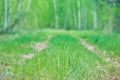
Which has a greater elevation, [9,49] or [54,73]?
[54,73]

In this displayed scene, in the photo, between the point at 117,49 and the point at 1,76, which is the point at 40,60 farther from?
the point at 117,49

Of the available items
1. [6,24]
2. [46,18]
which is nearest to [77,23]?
[46,18]

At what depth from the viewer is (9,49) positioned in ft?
34.3

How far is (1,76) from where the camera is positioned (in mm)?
5055

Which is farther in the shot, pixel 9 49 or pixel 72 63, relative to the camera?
pixel 9 49

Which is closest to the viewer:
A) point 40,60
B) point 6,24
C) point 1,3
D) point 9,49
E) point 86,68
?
point 86,68

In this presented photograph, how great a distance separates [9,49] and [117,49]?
3400 millimetres

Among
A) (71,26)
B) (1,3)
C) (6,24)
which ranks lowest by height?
(71,26)

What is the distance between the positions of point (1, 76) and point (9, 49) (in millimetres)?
5449

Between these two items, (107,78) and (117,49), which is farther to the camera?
(117,49)

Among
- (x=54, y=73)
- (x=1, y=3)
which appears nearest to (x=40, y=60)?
(x=54, y=73)

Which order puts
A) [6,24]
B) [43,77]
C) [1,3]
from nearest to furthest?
[43,77] < [1,3] < [6,24]

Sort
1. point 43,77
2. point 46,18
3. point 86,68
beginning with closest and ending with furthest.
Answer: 1. point 43,77
2. point 86,68
3. point 46,18

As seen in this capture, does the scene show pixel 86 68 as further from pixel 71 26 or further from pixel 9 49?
pixel 71 26
